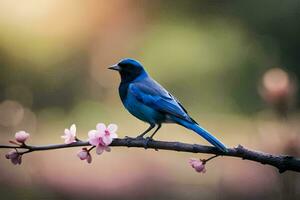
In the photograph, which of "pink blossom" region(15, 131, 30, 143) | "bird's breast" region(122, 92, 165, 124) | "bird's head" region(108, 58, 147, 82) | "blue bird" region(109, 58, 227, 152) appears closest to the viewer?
"pink blossom" region(15, 131, 30, 143)

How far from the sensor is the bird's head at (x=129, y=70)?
109 inches

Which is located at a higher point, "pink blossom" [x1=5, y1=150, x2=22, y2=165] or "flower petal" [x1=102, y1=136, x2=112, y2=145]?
"flower petal" [x1=102, y1=136, x2=112, y2=145]

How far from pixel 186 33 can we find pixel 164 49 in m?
0.40

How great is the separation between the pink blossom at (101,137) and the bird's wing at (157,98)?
0.57 meters

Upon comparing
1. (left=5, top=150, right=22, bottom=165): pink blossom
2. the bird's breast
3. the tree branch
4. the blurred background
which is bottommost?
(left=5, top=150, right=22, bottom=165): pink blossom

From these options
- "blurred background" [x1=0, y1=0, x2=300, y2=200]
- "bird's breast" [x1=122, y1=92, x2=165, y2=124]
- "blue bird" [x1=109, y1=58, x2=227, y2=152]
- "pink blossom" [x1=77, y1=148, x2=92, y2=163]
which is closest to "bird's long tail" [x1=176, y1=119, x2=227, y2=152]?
"blue bird" [x1=109, y1=58, x2=227, y2=152]

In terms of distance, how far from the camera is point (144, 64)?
9477 mm

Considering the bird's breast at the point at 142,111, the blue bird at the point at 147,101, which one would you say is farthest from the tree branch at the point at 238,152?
the bird's breast at the point at 142,111

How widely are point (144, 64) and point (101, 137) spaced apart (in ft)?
25.5

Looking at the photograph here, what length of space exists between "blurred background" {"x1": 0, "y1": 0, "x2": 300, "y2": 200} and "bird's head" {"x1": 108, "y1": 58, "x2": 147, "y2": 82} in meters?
→ 5.08

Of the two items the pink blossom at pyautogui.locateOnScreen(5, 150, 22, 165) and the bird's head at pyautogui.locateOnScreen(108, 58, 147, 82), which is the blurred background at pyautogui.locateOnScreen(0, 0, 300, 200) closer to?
the bird's head at pyautogui.locateOnScreen(108, 58, 147, 82)

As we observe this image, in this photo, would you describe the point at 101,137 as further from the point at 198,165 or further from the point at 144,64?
the point at 144,64

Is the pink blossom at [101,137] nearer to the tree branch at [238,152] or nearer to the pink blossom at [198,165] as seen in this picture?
the tree branch at [238,152]

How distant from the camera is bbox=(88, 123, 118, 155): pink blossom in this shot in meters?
1.71
